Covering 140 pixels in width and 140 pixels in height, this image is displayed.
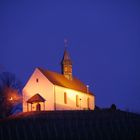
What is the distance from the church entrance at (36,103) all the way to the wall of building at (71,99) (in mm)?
1920

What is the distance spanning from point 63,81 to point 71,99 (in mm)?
3072

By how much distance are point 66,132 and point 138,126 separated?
5.48 meters

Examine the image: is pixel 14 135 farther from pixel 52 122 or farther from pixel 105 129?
pixel 105 129

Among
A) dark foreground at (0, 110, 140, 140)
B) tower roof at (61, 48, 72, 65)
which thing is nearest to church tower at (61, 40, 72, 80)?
tower roof at (61, 48, 72, 65)

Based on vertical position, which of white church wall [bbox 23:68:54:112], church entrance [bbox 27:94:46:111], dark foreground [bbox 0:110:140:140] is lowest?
dark foreground [bbox 0:110:140:140]

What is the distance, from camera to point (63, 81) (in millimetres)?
66750

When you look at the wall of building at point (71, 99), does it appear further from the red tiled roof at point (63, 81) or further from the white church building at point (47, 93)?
the red tiled roof at point (63, 81)

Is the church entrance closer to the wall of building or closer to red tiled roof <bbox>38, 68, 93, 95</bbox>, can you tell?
the wall of building

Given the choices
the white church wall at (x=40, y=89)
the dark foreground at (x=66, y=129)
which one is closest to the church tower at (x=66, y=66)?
the white church wall at (x=40, y=89)

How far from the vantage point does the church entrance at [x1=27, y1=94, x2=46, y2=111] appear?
6009cm

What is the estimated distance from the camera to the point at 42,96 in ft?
199

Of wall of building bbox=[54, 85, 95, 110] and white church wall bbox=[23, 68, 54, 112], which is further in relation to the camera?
wall of building bbox=[54, 85, 95, 110]

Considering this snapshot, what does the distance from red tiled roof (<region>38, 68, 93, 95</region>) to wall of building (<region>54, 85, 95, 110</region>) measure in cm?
77

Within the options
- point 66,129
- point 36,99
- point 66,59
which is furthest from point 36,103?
point 66,129
